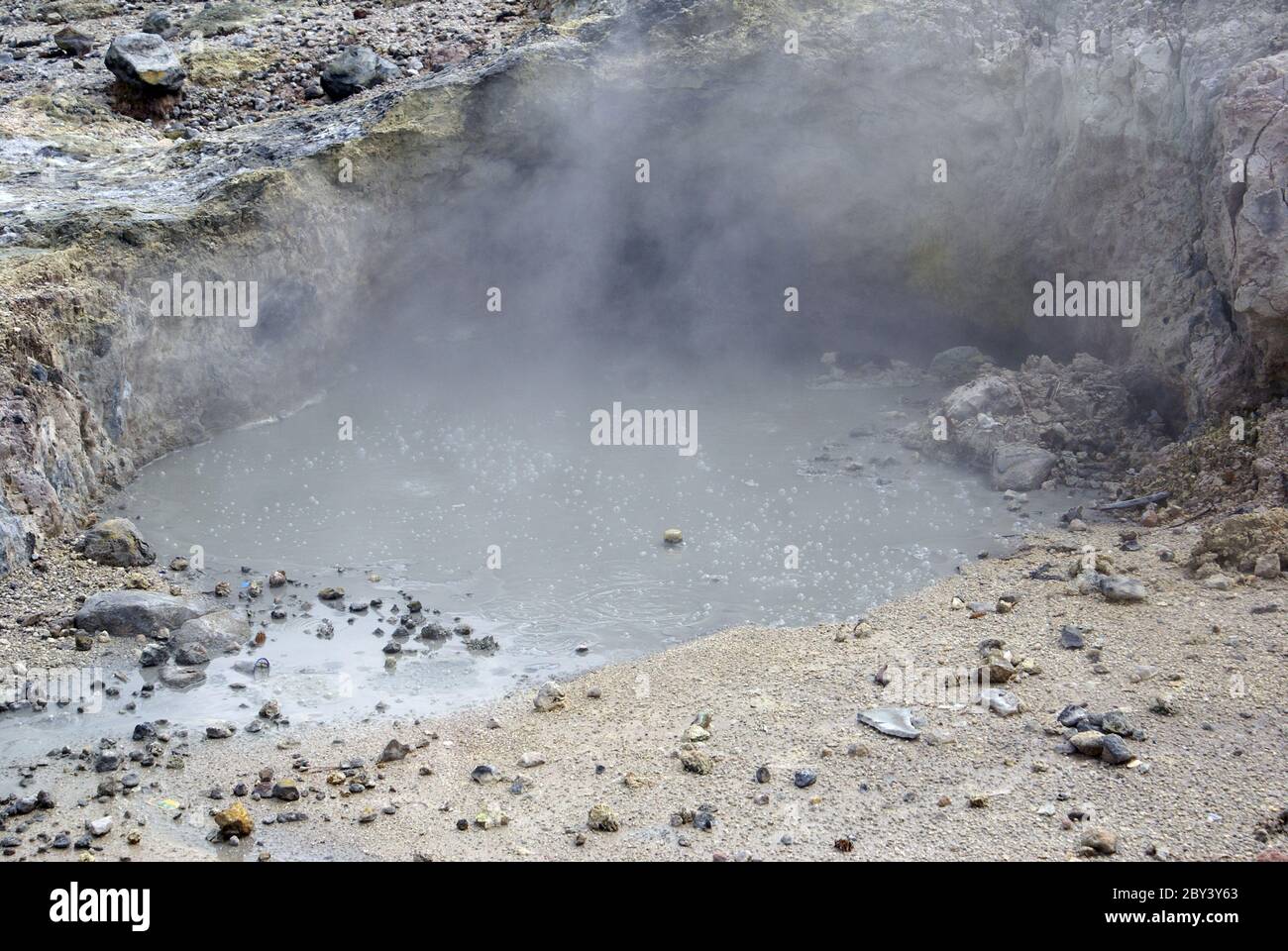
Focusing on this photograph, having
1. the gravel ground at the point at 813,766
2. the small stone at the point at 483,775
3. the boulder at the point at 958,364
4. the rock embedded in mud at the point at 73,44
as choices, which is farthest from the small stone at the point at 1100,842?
the rock embedded in mud at the point at 73,44

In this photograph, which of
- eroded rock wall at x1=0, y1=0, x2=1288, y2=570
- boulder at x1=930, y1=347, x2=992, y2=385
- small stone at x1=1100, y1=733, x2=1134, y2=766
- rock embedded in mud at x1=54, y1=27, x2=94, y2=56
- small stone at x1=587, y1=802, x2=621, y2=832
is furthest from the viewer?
rock embedded in mud at x1=54, y1=27, x2=94, y2=56

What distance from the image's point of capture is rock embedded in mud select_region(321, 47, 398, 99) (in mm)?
10672

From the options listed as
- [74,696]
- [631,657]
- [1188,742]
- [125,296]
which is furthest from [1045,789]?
[125,296]

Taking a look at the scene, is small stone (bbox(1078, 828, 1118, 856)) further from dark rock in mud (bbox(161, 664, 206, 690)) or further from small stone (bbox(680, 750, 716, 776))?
dark rock in mud (bbox(161, 664, 206, 690))

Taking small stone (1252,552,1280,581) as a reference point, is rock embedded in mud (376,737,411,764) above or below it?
below

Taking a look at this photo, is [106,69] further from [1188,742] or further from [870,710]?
[1188,742]

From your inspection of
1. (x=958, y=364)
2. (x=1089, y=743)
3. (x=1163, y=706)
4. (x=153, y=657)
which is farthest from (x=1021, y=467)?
(x=153, y=657)

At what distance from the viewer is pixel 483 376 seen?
10719 millimetres

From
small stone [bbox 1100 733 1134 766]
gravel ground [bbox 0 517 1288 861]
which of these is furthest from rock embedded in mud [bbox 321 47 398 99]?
small stone [bbox 1100 733 1134 766]

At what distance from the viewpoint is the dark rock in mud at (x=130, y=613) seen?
666 cm

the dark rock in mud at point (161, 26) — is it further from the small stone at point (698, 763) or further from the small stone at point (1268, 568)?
the small stone at point (1268, 568)

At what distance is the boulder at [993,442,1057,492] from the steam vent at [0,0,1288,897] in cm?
3

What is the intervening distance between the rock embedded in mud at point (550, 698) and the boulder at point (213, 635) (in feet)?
5.65

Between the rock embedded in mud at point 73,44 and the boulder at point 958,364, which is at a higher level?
the rock embedded in mud at point 73,44
